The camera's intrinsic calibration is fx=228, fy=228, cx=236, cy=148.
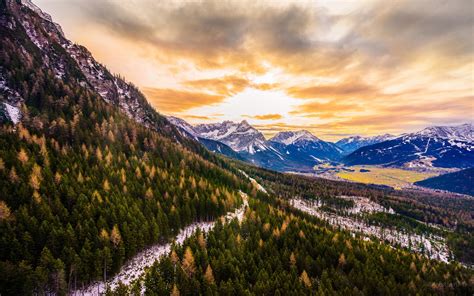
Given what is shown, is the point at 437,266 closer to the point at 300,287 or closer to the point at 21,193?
the point at 300,287

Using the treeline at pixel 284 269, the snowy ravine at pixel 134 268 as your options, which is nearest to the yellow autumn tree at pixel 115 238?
the snowy ravine at pixel 134 268

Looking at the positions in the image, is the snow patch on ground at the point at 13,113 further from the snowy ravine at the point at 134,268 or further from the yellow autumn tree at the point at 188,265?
the yellow autumn tree at the point at 188,265

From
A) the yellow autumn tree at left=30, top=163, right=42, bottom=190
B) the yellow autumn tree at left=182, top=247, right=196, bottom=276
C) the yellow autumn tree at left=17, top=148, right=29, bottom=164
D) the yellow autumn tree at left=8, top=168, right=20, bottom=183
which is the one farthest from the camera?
the yellow autumn tree at left=17, top=148, right=29, bottom=164

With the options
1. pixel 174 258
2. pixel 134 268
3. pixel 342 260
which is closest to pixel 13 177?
pixel 134 268

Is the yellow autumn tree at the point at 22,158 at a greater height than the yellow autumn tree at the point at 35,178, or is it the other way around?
the yellow autumn tree at the point at 22,158

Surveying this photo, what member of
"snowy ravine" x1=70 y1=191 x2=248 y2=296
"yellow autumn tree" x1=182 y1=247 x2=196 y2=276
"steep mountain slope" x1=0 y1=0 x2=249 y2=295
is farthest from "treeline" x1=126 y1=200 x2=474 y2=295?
"steep mountain slope" x1=0 y1=0 x2=249 y2=295

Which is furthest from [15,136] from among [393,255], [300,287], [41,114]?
[393,255]

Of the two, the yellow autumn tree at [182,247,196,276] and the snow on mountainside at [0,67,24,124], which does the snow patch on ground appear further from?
the yellow autumn tree at [182,247,196,276]

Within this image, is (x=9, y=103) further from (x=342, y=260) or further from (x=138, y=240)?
(x=342, y=260)
